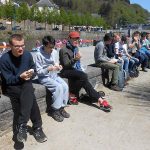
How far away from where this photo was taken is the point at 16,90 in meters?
5.34

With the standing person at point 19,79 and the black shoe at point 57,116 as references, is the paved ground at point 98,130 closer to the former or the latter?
the black shoe at point 57,116

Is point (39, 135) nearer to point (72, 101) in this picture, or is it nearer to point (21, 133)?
point (21, 133)

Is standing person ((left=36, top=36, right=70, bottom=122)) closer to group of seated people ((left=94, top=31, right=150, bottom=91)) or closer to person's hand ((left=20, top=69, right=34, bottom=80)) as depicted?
person's hand ((left=20, top=69, right=34, bottom=80))

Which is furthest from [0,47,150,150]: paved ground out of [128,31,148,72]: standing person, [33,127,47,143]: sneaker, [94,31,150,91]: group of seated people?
[128,31,148,72]: standing person

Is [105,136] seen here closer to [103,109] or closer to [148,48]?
[103,109]

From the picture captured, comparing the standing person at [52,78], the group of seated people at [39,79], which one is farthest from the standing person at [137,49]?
the standing person at [52,78]

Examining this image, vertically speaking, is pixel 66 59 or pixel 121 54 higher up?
pixel 66 59

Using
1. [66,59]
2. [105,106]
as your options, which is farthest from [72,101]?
[66,59]

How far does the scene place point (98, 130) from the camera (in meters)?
6.00

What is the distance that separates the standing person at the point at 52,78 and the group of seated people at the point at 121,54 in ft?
8.74

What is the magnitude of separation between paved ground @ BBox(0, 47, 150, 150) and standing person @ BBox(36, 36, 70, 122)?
0.19 meters

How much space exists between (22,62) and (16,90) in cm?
42

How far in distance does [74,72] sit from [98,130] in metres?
1.72

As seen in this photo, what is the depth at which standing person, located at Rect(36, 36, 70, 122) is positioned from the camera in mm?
6332
